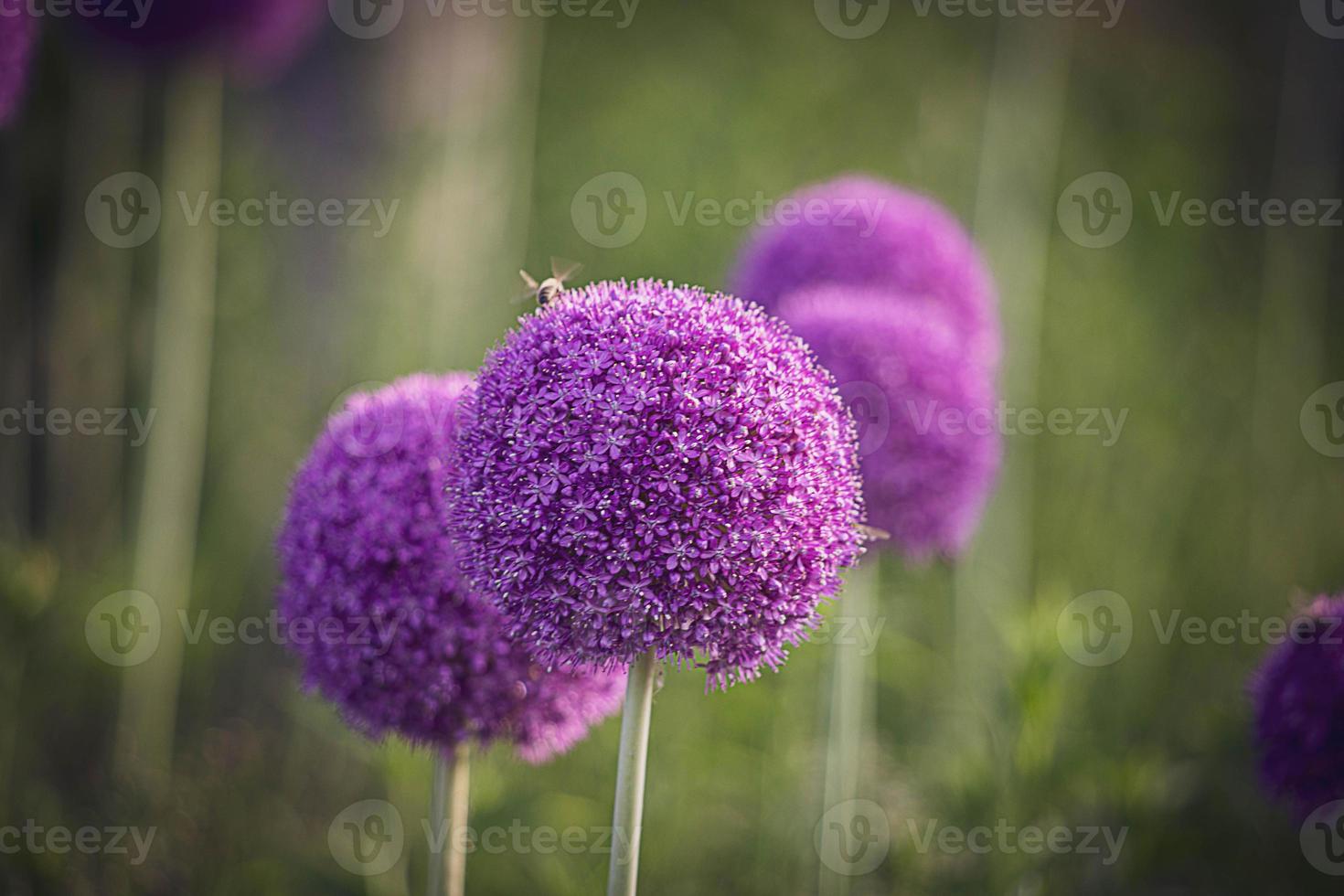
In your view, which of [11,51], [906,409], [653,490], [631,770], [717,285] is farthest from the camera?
[717,285]

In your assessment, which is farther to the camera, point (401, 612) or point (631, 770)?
point (401, 612)

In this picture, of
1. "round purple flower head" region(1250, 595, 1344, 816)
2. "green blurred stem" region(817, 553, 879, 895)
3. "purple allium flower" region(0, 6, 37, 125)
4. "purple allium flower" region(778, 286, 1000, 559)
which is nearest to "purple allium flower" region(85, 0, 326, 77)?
"purple allium flower" region(0, 6, 37, 125)

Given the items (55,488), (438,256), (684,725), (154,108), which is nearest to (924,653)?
(684,725)

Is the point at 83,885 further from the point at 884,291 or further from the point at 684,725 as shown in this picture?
the point at 884,291

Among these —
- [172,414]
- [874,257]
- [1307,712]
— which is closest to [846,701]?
[1307,712]

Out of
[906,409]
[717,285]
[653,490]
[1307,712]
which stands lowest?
[1307,712]

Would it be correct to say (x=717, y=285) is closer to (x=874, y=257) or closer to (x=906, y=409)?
(x=874, y=257)
